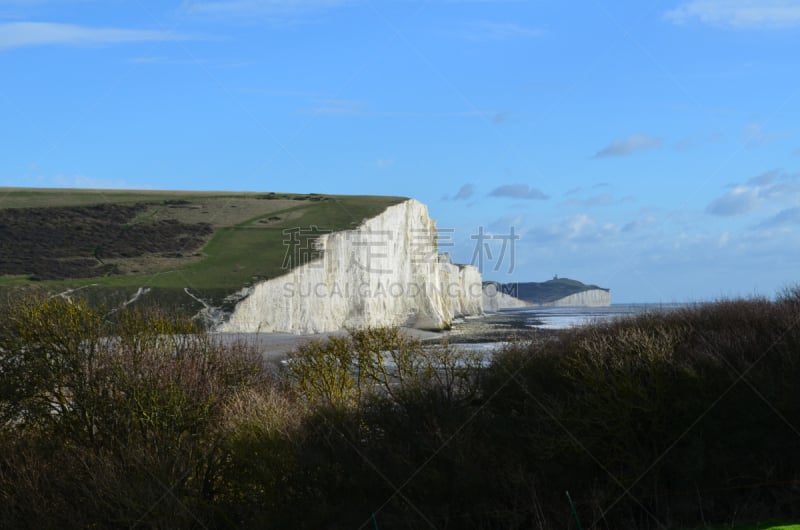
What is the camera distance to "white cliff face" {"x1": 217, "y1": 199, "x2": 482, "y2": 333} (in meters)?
64.9

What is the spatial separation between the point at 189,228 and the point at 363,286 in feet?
82.6

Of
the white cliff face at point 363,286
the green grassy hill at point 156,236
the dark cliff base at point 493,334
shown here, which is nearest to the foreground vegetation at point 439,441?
the dark cliff base at point 493,334

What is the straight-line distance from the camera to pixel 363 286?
71812 mm

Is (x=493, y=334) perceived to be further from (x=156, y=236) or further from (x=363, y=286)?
(x=156, y=236)

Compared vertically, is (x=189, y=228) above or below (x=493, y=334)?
above

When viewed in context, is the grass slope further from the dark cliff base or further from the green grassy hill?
the dark cliff base

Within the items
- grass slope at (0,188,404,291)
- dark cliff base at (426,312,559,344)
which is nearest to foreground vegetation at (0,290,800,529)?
dark cliff base at (426,312,559,344)

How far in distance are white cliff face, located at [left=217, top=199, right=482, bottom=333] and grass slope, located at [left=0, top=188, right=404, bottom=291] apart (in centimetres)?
234

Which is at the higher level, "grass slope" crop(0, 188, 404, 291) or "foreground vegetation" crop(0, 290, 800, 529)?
"grass slope" crop(0, 188, 404, 291)

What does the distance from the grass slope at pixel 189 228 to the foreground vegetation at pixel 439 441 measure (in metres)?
41.7

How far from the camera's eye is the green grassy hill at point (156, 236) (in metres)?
69.6

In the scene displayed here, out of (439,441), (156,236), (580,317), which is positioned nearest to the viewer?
(439,441)

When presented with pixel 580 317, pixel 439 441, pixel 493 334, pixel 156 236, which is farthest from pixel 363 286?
pixel 580 317

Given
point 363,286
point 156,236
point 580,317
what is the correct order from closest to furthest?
point 363,286 → point 156,236 → point 580,317
